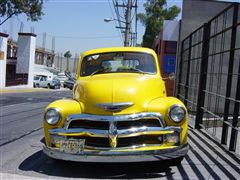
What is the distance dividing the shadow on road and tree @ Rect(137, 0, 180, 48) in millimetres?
35382

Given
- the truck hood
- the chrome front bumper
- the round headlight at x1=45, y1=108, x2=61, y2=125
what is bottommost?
the chrome front bumper

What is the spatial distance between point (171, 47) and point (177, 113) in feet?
47.1

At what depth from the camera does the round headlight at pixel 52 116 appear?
5.94 meters

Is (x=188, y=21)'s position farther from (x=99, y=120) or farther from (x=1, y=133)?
(x=99, y=120)

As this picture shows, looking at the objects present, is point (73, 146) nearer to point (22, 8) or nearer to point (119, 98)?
point (119, 98)

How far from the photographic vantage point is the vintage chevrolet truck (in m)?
5.59

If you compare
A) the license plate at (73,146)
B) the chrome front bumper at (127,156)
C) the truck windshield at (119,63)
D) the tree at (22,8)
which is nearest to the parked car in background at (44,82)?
the tree at (22,8)

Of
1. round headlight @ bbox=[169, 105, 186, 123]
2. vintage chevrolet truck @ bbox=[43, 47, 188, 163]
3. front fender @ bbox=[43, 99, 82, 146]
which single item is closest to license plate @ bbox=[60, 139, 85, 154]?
vintage chevrolet truck @ bbox=[43, 47, 188, 163]

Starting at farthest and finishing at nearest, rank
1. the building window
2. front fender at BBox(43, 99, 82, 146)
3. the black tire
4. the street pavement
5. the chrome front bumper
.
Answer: the building window
the black tire
front fender at BBox(43, 99, 82, 146)
the street pavement
the chrome front bumper

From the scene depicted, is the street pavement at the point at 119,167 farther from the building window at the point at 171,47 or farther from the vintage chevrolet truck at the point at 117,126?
the building window at the point at 171,47

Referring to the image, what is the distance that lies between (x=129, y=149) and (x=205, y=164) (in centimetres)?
140

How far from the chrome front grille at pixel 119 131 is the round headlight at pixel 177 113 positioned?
157mm

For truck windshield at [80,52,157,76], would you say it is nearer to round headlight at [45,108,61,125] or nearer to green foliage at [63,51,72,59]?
round headlight at [45,108,61,125]

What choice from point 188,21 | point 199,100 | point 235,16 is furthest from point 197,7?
point 235,16
